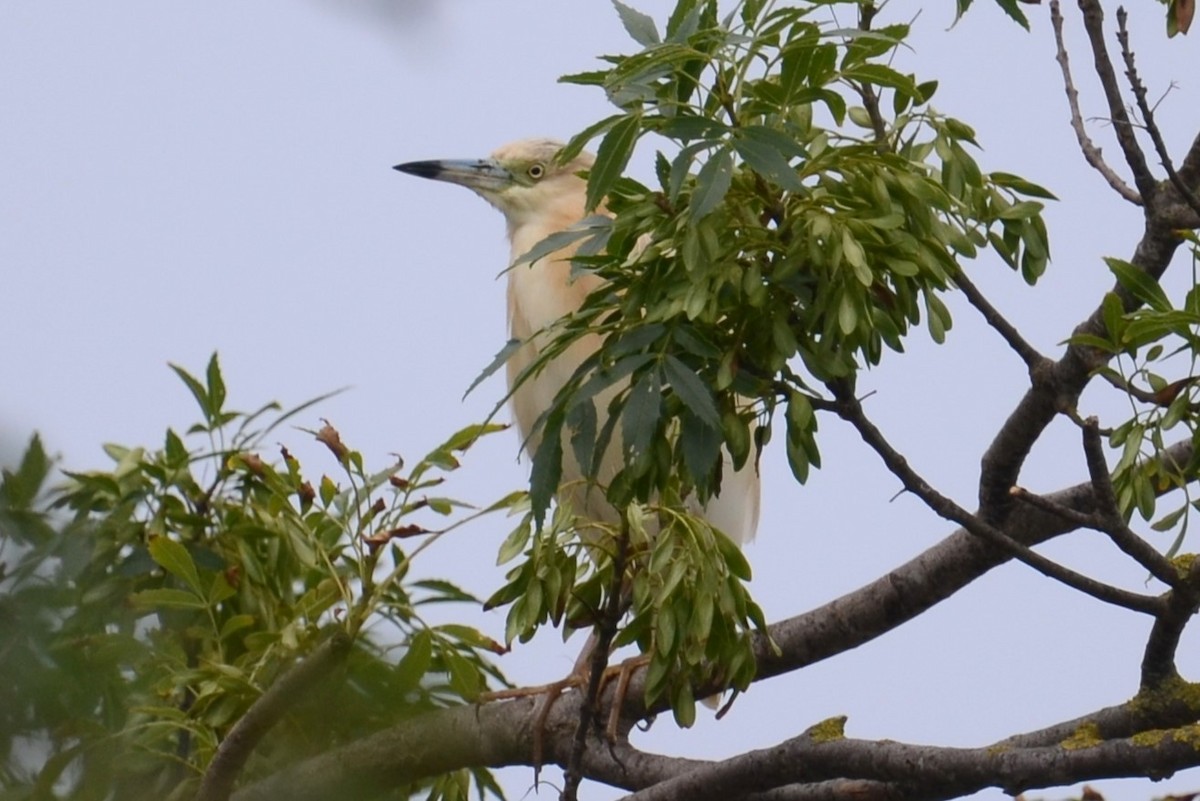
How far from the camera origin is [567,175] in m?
4.64

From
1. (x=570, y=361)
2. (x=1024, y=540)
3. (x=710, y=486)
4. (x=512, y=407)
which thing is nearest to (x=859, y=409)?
(x=710, y=486)

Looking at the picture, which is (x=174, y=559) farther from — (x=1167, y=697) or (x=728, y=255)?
(x=1167, y=697)

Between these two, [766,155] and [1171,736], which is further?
[1171,736]

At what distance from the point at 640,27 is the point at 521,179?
3.03 meters

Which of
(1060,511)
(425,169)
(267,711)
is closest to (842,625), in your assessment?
(1060,511)

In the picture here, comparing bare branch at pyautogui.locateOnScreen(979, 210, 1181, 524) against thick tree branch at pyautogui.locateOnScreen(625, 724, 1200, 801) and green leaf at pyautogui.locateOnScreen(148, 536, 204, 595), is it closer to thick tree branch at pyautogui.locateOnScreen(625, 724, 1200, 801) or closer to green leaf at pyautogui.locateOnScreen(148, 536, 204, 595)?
thick tree branch at pyautogui.locateOnScreen(625, 724, 1200, 801)

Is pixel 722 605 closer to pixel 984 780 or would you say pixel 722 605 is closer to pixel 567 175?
pixel 984 780

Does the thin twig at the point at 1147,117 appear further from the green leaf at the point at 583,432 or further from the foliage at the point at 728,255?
the green leaf at the point at 583,432

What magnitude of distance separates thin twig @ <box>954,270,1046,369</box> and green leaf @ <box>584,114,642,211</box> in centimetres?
56

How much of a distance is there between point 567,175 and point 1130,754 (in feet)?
10.2

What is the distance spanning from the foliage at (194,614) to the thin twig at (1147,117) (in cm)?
91

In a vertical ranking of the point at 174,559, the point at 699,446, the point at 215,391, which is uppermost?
the point at 215,391

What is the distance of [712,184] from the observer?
1494mm

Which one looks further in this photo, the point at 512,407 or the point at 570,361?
the point at 512,407
